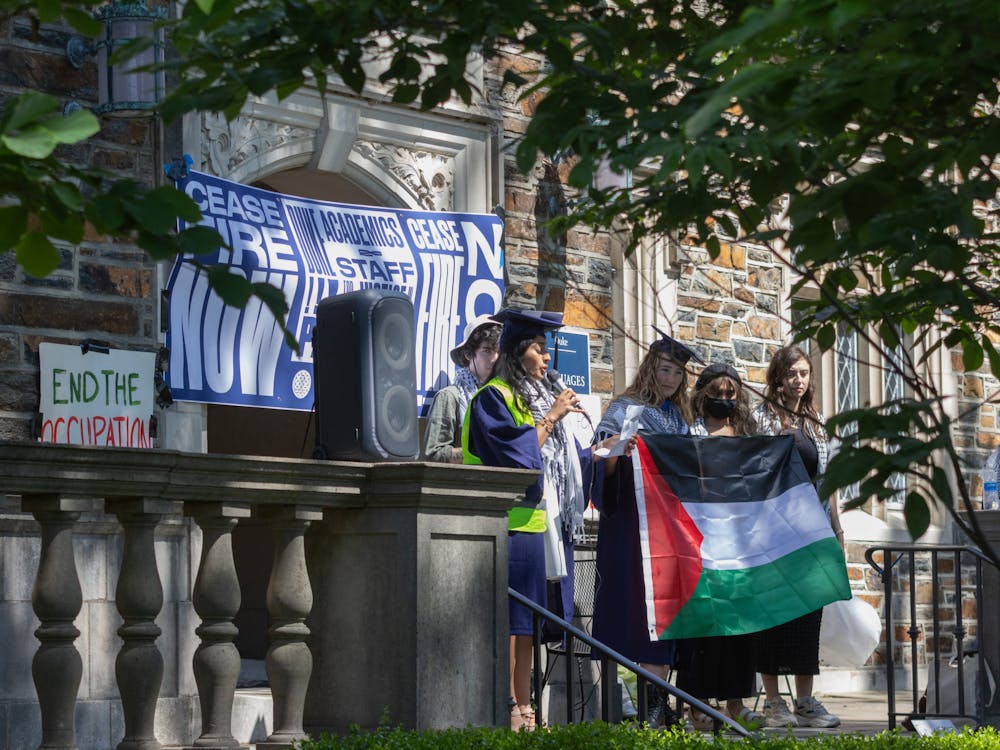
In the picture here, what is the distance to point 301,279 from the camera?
10.0m

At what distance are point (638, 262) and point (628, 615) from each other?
13.4 feet

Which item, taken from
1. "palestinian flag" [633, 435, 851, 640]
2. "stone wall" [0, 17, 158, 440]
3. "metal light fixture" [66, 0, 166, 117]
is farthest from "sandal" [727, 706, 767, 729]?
"metal light fixture" [66, 0, 166, 117]

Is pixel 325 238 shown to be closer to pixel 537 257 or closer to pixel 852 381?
pixel 537 257

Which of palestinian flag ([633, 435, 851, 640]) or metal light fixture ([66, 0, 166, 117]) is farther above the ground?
metal light fixture ([66, 0, 166, 117])

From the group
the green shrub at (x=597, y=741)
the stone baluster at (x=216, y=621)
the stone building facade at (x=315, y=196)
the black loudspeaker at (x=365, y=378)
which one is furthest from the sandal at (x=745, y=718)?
the stone baluster at (x=216, y=621)

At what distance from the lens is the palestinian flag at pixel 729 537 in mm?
8320

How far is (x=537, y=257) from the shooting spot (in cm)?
1147

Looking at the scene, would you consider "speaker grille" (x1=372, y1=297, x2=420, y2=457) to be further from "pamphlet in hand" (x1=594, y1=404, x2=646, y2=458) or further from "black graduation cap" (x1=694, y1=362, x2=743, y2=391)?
"black graduation cap" (x1=694, y1=362, x2=743, y2=391)

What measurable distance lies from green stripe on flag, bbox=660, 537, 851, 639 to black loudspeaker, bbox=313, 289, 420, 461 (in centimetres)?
211

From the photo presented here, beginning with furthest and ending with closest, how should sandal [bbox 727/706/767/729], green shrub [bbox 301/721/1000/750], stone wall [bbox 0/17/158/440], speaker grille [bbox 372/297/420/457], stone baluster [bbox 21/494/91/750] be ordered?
stone wall [bbox 0/17/158/440] < sandal [bbox 727/706/767/729] < speaker grille [bbox 372/297/420/457] < green shrub [bbox 301/721/1000/750] < stone baluster [bbox 21/494/91/750]

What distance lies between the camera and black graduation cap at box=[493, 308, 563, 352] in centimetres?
790

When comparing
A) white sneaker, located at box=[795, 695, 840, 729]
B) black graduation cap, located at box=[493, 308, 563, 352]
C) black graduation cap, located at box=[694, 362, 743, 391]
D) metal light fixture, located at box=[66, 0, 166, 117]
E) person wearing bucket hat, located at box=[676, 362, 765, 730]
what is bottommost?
white sneaker, located at box=[795, 695, 840, 729]

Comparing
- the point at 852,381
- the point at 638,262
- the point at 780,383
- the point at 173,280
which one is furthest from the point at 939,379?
the point at 173,280

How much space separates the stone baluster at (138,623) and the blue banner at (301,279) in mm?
3438
